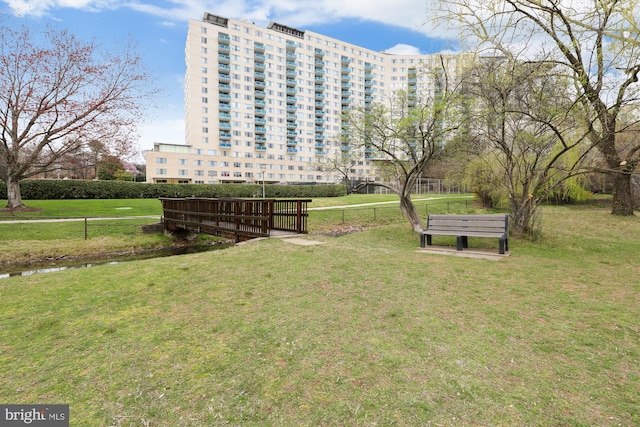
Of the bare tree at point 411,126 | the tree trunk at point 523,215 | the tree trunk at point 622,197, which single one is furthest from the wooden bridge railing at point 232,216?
the tree trunk at point 622,197

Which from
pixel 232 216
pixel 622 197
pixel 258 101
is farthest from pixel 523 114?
pixel 258 101

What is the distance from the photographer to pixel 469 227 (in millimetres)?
8922

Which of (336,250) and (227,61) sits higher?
(227,61)

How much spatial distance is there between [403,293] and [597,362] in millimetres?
2442

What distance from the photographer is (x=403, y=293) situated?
16.5 ft

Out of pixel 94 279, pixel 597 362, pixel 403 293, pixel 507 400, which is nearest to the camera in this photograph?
pixel 507 400

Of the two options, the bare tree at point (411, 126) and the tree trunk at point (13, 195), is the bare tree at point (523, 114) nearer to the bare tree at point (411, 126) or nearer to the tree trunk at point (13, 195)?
the bare tree at point (411, 126)

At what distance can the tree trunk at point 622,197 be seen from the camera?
49.5 ft

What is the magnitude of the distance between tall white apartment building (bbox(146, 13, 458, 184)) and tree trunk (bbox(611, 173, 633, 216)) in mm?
38644

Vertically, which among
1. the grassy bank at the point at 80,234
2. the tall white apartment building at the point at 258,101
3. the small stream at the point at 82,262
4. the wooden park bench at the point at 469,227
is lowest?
the small stream at the point at 82,262

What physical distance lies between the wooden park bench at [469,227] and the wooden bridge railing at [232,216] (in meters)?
4.25

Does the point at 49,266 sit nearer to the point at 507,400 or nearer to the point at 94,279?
the point at 94,279

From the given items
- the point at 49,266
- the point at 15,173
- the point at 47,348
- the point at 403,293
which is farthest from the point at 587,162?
the point at 15,173

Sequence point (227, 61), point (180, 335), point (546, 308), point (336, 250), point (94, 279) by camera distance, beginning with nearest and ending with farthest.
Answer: point (180, 335), point (546, 308), point (94, 279), point (336, 250), point (227, 61)
